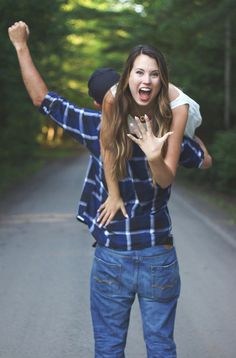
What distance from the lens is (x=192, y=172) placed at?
21.1 m

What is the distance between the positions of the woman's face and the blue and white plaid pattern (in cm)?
21

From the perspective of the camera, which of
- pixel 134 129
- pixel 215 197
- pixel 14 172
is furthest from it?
pixel 14 172

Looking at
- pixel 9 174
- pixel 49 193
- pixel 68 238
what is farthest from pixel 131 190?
pixel 9 174

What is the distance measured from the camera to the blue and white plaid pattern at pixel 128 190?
2.64 metres

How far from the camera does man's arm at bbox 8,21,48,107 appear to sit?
9.03ft

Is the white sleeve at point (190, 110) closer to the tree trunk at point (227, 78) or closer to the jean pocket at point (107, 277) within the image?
the jean pocket at point (107, 277)

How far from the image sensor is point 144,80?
2529 millimetres

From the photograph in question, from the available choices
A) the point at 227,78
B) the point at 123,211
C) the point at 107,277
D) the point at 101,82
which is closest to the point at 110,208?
the point at 123,211

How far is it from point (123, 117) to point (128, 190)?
0.33 metres

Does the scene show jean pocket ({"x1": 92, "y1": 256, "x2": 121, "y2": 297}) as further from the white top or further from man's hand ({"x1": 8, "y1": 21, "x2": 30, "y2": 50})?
man's hand ({"x1": 8, "y1": 21, "x2": 30, "y2": 50})

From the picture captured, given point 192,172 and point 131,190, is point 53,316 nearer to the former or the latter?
point 131,190

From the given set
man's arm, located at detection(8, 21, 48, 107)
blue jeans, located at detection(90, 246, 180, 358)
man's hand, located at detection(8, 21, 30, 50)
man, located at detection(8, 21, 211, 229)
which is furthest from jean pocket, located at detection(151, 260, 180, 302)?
man's hand, located at detection(8, 21, 30, 50)

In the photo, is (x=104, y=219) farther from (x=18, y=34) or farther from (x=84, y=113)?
(x=18, y=34)

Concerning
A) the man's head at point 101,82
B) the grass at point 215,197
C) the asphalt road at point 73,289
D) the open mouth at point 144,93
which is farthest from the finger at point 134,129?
the grass at point 215,197
